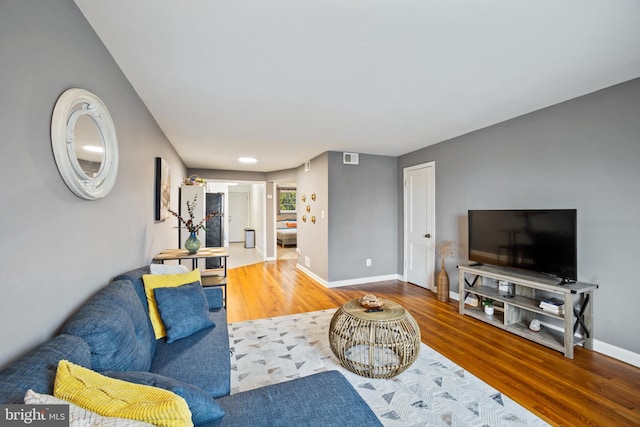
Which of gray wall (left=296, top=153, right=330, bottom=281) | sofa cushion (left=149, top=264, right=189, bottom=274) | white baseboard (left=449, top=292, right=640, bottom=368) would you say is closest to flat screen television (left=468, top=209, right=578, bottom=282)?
white baseboard (left=449, top=292, right=640, bottom=368)

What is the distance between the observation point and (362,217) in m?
4.89

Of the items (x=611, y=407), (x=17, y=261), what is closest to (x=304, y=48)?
(x=17, y=261)

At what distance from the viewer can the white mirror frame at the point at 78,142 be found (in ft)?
3.92

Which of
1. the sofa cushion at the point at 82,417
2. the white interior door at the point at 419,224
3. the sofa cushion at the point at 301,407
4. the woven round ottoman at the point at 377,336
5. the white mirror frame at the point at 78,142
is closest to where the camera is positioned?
the sofa cushion at the point at 82,417

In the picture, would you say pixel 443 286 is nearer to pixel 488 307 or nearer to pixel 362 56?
pixel 488 307

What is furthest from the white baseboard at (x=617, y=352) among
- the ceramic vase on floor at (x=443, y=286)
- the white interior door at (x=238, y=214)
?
the white interior door at (x=238, y=214)

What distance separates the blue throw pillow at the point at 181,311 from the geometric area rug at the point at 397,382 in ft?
1.88

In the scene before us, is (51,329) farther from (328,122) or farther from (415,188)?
(415,188)

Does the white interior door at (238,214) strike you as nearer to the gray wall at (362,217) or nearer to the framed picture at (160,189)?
the gray wall at (362,217)

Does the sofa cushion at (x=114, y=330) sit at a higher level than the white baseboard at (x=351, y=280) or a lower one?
higher

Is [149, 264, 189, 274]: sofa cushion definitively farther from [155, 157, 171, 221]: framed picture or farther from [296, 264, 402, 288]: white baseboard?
[296, 264, 402, 288]: white baseboard

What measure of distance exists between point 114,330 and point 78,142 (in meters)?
0.94

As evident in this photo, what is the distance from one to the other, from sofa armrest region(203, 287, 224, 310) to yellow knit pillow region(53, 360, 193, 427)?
1609mm

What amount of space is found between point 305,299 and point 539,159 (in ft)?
11.3
